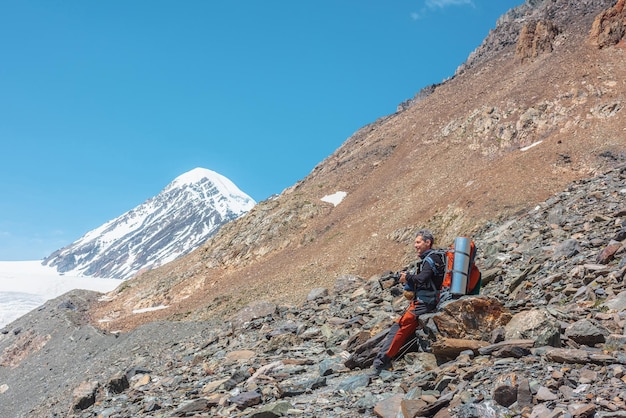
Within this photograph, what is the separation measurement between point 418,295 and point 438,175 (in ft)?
100

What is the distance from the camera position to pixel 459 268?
29.7ft

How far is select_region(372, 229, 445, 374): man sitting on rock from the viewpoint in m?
9.23

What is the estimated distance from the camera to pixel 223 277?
1780 inches

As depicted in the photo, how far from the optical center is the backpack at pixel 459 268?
29.3ft

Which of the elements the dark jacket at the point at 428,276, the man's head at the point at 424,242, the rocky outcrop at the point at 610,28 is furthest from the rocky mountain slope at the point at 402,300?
the man's head at the point at 424,242

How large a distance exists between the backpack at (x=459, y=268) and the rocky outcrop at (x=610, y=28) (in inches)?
1637

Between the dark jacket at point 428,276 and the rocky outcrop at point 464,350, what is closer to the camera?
the rocky outcrop at point 464,350

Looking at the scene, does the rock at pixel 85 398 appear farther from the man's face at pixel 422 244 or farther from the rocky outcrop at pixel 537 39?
the rocky outcrop at pixel 537 39

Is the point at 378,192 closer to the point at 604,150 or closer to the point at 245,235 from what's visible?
the point at 245,235

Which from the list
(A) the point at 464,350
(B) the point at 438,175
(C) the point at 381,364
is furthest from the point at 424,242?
(B) the point at 438,175

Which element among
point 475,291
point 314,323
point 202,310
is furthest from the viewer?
point 202,310

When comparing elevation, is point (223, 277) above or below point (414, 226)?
above

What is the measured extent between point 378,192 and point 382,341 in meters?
33.3

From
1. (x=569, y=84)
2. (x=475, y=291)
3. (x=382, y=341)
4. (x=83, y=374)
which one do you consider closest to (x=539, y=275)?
(x=475, y=291)
